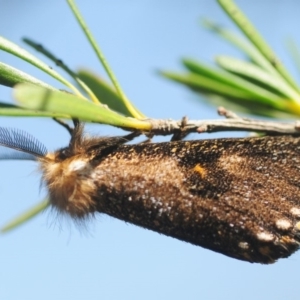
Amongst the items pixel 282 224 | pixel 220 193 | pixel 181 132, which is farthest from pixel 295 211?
pixel 181 132

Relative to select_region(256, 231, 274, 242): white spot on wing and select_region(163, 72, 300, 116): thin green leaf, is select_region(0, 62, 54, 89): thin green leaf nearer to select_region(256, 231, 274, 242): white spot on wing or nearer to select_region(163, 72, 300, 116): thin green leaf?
select_region(163, 72, 300, 116): thin green leaf

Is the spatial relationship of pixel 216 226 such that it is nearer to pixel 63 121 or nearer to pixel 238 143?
pixel 238 143

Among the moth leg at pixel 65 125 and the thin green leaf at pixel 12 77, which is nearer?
the thin green leaf at pixel 12 77

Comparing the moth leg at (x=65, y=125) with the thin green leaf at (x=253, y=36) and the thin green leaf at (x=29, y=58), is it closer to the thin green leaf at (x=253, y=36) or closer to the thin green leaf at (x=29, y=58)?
the thin green leaf at (x=29, y=58)

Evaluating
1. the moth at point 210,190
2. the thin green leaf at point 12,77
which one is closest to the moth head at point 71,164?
the moth at point 210,190

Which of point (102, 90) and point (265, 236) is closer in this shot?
point (265, 236)

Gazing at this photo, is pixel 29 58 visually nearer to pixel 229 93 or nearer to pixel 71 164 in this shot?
pixel 71 164
